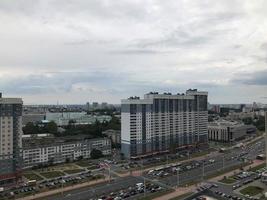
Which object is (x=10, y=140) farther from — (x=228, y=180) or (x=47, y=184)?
(x=228, y=180)

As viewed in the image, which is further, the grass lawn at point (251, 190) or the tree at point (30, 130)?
the tree at point (30, 130)

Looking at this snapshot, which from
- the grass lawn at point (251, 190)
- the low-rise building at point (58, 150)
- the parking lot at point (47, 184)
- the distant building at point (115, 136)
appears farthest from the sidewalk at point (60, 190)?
the distant building at point (115, 136)

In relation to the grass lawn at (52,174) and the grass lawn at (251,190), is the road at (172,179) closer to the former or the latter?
the grass lawn at (251,190)

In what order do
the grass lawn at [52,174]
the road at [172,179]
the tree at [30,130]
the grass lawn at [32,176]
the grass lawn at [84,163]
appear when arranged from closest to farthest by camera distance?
the road at [172,179], the grass lawn at [32,176], the grass lawn at [52,174], the grass lawn at [84,163], the tree at [30,130]

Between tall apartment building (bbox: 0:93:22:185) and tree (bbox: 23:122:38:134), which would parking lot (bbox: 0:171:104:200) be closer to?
tall apartment building (bbox: 0:93:22:185)

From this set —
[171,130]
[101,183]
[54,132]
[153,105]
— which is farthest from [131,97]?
[54,132]

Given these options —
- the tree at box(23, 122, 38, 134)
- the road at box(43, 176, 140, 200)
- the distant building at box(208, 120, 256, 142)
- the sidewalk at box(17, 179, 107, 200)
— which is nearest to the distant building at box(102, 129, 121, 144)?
the tree at box(23, 122, 38, 134)
